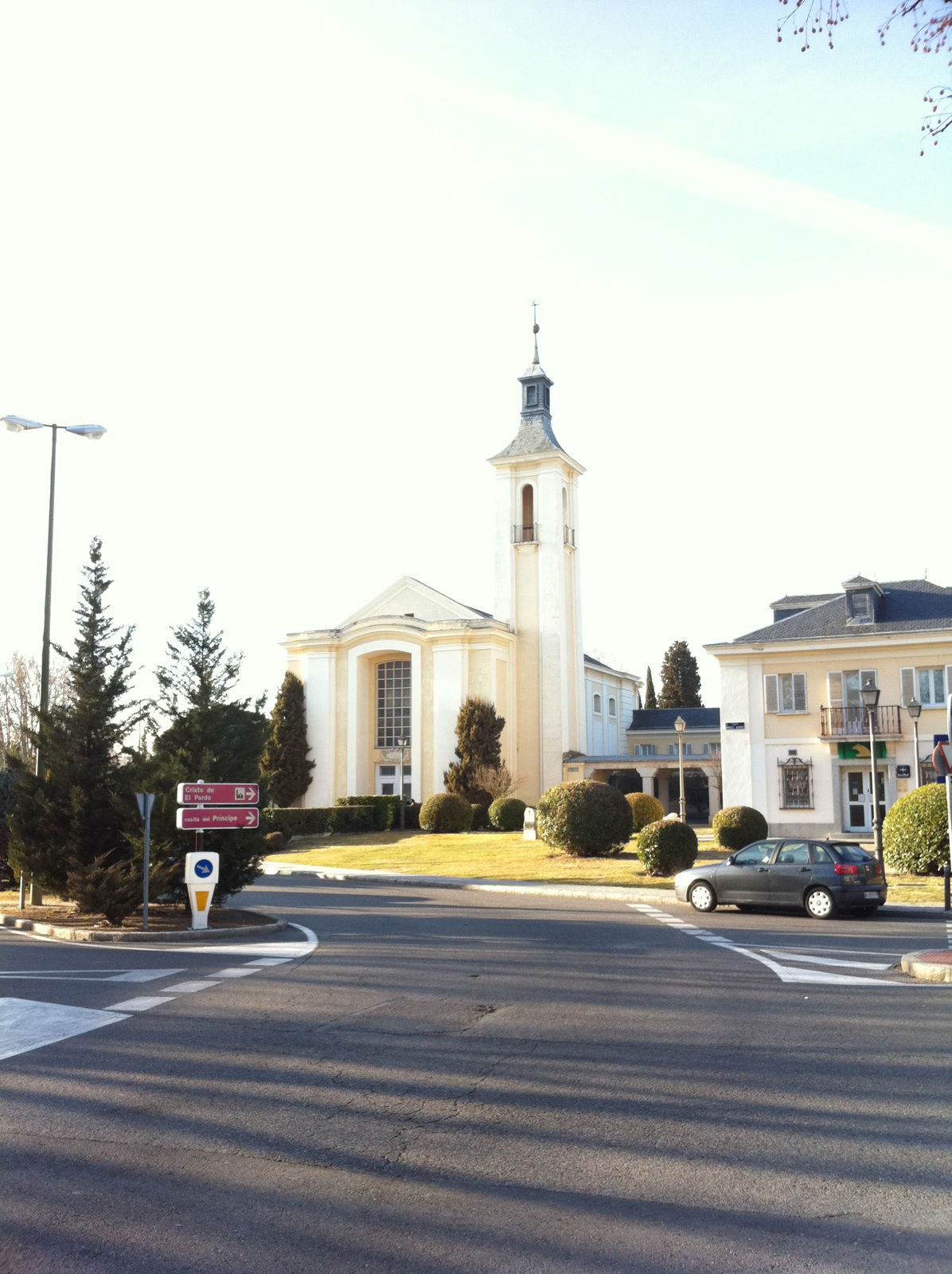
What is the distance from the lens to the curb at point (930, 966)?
12309 mm

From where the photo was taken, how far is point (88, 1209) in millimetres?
5258

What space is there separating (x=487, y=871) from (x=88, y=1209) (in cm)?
2903

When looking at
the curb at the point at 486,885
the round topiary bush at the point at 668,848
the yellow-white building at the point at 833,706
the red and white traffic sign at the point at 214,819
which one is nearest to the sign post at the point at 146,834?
the red and white traffic sign at the point at 214,819

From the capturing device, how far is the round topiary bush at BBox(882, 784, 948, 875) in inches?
1008

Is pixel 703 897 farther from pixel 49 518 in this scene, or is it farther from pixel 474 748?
pixel 474 748

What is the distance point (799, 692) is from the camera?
132 feet

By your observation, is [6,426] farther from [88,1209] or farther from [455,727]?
[455,727]

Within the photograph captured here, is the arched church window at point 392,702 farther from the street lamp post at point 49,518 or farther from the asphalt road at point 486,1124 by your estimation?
the asphalt road at point 486,1124

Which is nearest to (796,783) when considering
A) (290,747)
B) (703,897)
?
(703,897)

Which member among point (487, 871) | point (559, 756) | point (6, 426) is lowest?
point (487, 871)

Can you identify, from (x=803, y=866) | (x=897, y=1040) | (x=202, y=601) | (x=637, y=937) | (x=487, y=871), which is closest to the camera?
(x=897, y=1040)

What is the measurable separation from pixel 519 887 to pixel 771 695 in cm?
1581

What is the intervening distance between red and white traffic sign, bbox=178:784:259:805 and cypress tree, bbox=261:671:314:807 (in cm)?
3974

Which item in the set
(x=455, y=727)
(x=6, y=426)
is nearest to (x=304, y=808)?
(x=455, y=727)
